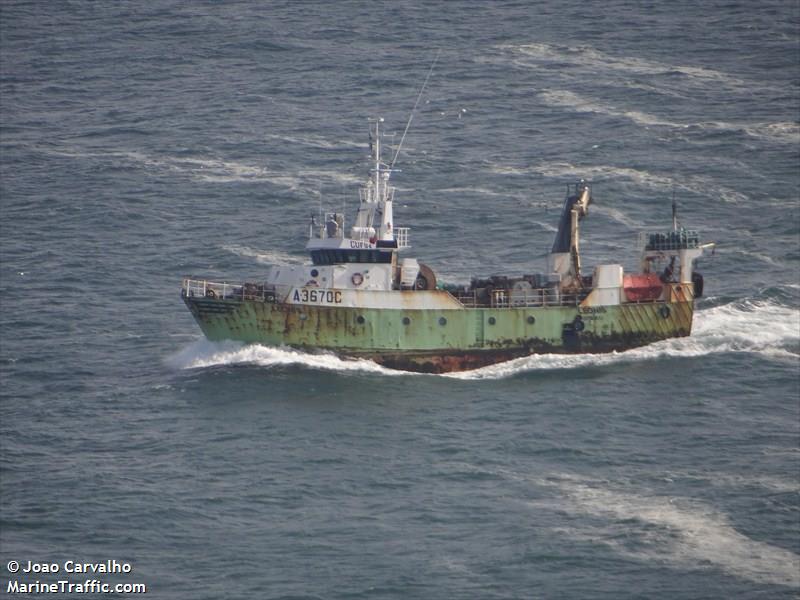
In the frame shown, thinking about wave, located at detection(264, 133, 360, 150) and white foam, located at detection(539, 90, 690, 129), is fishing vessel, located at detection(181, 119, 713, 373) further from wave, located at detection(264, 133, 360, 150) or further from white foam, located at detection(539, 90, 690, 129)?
white foam, located at detection(539, 90, 690, 129)

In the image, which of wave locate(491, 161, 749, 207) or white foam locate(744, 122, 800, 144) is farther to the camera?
white foam locate(744, 122, 800, 144)

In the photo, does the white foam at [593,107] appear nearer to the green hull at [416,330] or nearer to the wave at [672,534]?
the green hull at [416,330]

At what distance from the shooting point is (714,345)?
94812mm

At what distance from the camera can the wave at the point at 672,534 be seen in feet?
226

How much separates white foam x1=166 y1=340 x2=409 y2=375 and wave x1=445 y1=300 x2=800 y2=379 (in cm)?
501

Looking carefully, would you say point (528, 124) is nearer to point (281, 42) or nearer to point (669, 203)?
point (669, 203)

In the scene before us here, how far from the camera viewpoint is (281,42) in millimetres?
144500

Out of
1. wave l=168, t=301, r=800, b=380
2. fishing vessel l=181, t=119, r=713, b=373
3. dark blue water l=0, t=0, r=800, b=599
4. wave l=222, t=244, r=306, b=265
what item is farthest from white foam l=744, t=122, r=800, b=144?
wave l=222, t=244, r=306, b=265

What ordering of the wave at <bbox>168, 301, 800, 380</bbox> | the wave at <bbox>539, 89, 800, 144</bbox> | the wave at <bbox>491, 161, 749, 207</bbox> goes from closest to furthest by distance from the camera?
the wave at <bbox>168, 301, 800, 380</bbox>, the wave at <bbox>491, 161, 749, 207</bbox>, the wave at <bbox>539, 89, 800, 144</bbox>

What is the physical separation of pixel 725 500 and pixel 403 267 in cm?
2693

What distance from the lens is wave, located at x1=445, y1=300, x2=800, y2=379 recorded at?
305 ft

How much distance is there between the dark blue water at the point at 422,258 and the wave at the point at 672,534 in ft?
0.54

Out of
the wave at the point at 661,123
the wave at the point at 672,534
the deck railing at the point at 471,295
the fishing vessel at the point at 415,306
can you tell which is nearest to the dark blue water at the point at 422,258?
the wave at the point at 672,534

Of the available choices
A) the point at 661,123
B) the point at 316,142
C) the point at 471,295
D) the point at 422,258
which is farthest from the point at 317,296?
the point at 661,123
